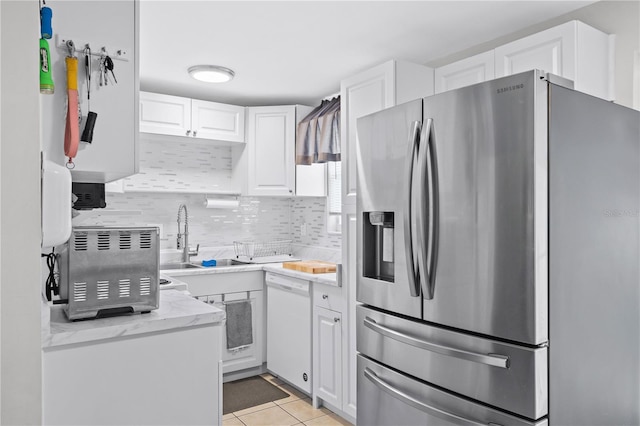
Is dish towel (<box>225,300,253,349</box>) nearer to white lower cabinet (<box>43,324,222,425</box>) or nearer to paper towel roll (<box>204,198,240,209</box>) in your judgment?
paper towel roll (<box>204,198,240,209</box>)

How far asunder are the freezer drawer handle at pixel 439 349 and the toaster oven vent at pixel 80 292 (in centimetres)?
117

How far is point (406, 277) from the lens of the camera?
1855mm

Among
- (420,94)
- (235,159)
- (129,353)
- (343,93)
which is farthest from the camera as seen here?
(235,159)

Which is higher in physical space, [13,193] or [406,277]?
[13,193]

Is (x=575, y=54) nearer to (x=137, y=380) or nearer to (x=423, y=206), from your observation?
(x=423, y=206)

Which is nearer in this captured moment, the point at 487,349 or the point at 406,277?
the point at 487,349

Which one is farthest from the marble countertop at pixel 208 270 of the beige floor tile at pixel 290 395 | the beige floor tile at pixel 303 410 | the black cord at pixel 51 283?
the black cord at pixel 51 283

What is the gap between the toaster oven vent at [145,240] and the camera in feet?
5.37

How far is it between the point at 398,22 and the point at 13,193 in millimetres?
1968

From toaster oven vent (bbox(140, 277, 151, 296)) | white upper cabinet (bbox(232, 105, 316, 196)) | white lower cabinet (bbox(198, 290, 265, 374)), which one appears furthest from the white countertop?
toaster oven vent (bbox(140, 277, 151, 296))

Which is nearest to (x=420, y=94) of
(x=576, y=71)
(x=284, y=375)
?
(x=576, y=71)

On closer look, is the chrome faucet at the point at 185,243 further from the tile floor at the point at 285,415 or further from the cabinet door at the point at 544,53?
the cabinet door at the point at 544,53

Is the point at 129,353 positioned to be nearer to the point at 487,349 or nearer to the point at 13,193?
the point at 13,193

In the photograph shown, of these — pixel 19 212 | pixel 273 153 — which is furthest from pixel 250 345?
pixel 19 212
